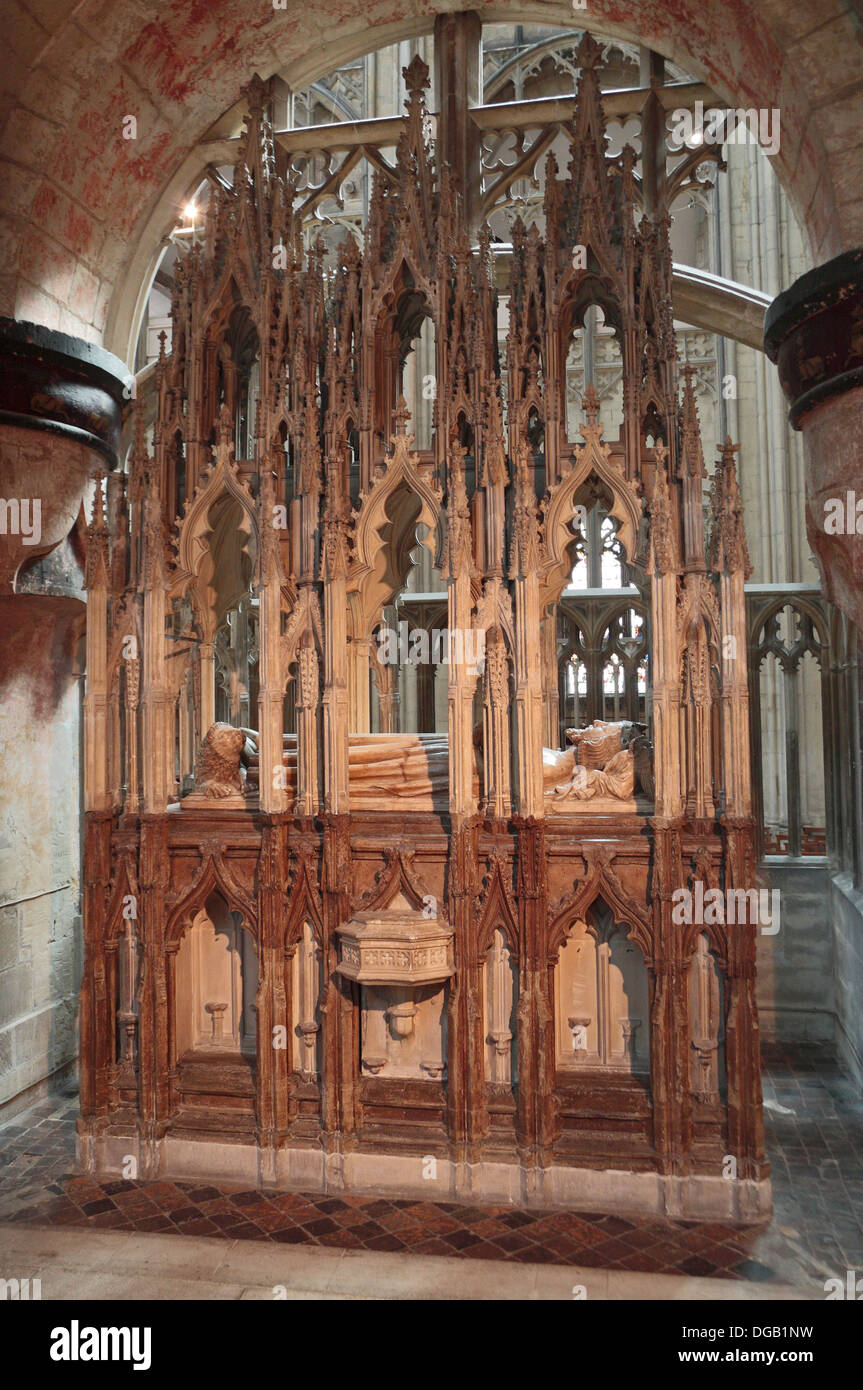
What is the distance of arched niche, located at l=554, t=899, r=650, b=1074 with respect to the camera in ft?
21.5

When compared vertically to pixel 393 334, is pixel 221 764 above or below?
below

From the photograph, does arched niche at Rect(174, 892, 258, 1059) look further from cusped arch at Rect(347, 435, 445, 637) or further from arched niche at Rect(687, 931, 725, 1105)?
arched niche at Rect(687, 931, 725, 1105)

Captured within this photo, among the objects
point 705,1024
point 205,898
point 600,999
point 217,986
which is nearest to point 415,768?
point 205,898

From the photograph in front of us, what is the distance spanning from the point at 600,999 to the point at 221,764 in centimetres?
302

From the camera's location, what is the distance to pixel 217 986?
23.5 feet

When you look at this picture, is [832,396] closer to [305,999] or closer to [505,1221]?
[305,999]

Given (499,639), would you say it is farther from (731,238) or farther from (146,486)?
(731,238)

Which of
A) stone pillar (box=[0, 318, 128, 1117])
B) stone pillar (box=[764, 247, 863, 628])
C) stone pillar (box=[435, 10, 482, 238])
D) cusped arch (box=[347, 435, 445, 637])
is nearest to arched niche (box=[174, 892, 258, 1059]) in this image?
stone pillar (box=[0, 318, 128, 1117])

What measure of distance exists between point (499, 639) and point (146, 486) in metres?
2.68

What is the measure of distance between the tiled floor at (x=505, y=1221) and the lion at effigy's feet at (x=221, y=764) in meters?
2.57

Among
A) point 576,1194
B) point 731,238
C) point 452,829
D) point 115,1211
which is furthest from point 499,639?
point 731,238

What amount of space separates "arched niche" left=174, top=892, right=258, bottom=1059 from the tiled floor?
945 millimetres

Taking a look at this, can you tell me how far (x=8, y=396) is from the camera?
23.0 ft

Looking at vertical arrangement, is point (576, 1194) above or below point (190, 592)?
below
